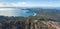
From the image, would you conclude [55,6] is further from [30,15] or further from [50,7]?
[30,15]

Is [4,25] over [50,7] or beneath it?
beneath

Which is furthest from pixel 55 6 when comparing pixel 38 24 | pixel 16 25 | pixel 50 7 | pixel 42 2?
pixel 16 25

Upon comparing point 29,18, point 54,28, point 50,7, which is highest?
point 50,7

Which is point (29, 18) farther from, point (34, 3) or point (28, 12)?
point (34, 3)

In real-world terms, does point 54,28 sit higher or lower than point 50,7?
lower

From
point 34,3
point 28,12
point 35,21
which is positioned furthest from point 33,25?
point 34,3

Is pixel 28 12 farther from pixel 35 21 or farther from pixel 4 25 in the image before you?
pixel 4 25

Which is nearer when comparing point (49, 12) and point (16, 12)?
point (49, 12)
